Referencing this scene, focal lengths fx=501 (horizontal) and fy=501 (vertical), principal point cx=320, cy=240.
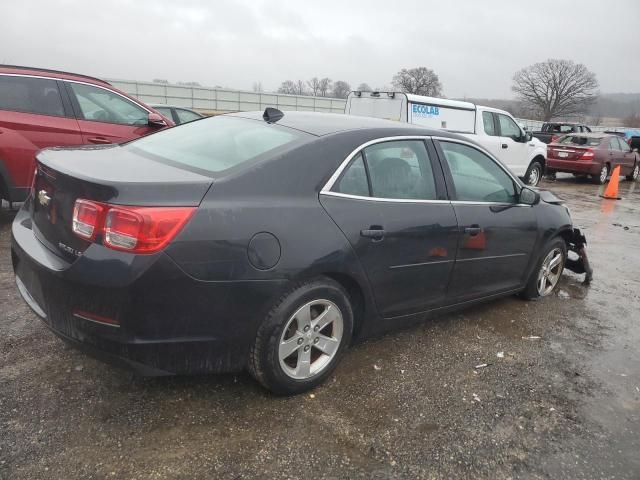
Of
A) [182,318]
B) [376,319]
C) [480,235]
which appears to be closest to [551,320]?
[480,235]

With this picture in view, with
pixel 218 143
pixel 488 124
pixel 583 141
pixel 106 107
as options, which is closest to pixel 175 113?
pixel 106 107

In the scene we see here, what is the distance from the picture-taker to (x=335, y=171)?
9.32ft

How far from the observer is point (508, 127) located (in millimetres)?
12227

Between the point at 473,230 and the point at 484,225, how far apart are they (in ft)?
0.51

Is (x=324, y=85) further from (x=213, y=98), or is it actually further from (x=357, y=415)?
(x=357, y=415)

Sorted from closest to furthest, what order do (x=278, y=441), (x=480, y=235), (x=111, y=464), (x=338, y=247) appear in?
1. (x=111, y=464)
2. (x=278, y=441)
3. (x=338, y=247)
4. (x=480, y=235)

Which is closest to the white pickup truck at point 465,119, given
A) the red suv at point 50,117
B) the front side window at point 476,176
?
the red suv at point 50,117

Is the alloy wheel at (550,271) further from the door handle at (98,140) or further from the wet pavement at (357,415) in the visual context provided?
the door handle at (98,140)

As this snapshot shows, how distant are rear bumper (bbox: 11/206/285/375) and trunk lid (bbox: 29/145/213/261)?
0.46 ft

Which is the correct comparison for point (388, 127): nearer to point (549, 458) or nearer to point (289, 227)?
point (289, 227)

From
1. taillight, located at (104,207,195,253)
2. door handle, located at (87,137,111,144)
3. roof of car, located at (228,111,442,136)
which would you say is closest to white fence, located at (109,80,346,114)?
door handle, located at (87,137,111,144)

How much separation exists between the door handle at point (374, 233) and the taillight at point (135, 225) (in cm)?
103

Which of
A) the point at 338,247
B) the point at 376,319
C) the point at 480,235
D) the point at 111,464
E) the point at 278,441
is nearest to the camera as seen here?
the point at 111,464

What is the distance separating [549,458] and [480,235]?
5.17ft
